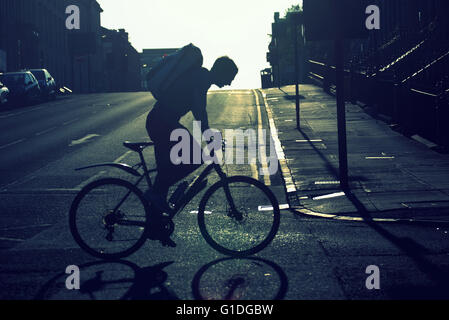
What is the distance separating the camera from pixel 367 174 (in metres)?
13.6

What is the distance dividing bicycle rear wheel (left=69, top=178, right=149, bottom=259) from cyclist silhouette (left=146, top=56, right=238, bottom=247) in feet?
0.47

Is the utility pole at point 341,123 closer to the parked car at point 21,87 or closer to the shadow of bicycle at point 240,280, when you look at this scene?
the shadow of bicycle at point 240,280

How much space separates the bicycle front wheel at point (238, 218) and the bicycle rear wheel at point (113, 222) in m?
0.62

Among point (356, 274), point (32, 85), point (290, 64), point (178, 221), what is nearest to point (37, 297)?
point (356, 274)

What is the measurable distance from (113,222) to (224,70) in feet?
6.04

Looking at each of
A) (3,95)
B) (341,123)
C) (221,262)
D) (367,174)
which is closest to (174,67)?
(221,262)

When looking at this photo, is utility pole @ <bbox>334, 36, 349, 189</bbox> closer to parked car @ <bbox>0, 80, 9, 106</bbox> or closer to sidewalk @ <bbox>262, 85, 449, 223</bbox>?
sidewalk @ <bbox>262, 85, 449, 223</bbox>

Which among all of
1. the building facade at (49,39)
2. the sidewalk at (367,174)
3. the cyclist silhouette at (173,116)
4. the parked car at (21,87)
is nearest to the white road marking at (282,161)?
the sidewalk at (367,174)

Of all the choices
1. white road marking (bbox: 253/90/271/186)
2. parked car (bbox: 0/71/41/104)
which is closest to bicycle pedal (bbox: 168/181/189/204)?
white road marking (bbox: 253/90/271/186)

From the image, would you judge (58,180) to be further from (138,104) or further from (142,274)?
(138,104)

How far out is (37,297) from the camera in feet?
19.6

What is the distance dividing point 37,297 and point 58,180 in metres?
8.14

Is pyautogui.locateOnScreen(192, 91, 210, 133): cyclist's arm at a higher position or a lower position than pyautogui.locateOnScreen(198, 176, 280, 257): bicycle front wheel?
higher

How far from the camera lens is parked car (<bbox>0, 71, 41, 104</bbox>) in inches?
1582
